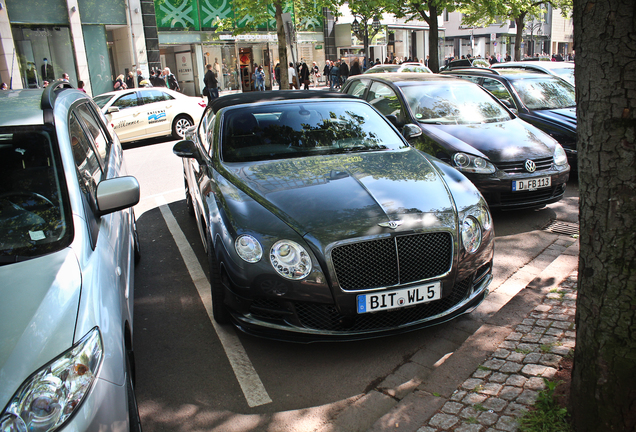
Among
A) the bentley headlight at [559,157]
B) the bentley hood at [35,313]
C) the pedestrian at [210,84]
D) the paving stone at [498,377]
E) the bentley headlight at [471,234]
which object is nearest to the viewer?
the bentley hood at [35,313]

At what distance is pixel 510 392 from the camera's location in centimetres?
278

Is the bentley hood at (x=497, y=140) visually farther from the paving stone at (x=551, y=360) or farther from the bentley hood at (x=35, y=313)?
the bentley hood at (x=35, y=313)

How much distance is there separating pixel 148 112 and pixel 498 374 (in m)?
12.5

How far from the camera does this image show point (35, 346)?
6.01ft

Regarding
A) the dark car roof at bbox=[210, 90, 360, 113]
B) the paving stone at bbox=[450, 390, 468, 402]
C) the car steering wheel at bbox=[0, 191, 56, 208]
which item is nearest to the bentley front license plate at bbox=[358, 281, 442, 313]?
the paving stone at bbox=[450, 390, 468, 402]

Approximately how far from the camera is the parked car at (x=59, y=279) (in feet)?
5.82

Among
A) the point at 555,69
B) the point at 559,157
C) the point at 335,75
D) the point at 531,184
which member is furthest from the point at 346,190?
the point at 335,75

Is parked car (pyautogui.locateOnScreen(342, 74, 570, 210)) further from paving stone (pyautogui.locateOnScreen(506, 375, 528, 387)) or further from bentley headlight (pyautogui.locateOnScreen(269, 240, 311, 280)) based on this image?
paving stone (pyautogui.locateOnScreen(506, 375, 528, 387))

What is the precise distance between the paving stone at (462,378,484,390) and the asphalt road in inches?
14.6

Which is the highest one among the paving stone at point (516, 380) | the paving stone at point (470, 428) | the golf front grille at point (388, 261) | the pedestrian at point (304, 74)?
the pedestrian at point (304, 74)

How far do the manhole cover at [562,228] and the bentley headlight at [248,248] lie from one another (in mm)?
3790

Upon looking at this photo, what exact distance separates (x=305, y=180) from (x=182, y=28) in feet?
89.4

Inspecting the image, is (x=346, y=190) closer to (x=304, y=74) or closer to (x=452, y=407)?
(x=452, y=407)

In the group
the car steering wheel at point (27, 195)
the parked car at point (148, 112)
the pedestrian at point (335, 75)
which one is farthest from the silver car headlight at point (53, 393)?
the pedestrian at point (335, 75)
